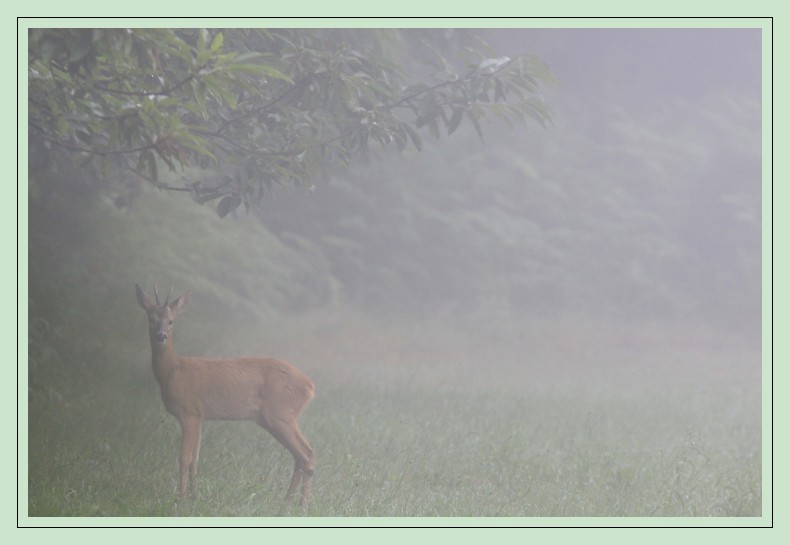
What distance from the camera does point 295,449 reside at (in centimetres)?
594

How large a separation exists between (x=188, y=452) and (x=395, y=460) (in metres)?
1.69

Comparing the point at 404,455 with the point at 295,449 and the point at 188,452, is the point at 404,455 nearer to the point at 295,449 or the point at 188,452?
the point at 295,449

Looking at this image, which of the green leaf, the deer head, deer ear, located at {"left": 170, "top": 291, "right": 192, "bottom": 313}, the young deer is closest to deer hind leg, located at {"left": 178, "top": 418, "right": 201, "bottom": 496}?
the young deer

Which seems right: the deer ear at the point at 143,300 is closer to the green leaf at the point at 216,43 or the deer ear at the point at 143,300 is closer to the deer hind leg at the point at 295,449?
the deer hind leg at the point at 295,449

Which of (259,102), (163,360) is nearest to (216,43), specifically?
(259,102)

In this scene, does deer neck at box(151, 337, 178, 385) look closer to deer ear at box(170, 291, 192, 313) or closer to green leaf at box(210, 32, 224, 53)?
deer ear at box(170, 291, 192, 313)

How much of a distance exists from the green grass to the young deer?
10.0 inches

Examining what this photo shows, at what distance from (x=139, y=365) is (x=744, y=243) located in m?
8.60

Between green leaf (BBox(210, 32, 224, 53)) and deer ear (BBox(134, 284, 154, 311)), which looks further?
deer ear (BBox(134, 284, 154, 311))

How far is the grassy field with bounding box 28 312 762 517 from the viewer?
6.01 meters

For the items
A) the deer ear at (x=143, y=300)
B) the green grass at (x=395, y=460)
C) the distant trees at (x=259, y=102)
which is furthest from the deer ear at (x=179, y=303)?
the green grass at (x=395, y=460)

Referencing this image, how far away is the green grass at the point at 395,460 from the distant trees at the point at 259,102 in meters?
1.74

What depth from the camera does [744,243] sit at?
42.2ft

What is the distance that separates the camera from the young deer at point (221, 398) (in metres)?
5.95
